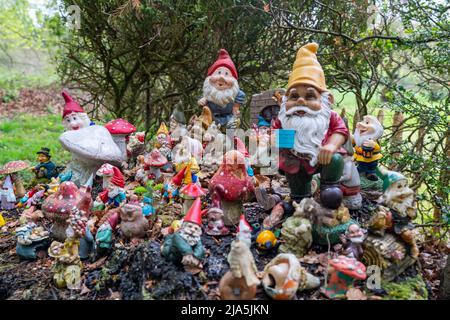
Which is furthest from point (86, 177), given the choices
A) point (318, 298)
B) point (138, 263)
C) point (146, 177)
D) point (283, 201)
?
point (318, 298)

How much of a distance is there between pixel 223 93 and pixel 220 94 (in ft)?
0.12

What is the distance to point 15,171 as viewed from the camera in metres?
3.92

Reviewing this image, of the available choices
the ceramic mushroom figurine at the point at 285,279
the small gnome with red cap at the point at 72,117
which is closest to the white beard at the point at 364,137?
the ceramic mushroom figurine at the point at 285,279

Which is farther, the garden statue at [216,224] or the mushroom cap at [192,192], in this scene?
the mushroom cap at [192,192]

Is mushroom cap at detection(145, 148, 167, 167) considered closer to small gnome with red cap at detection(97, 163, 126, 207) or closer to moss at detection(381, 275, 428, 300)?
small gnome with red cap at detection(97, 163, 126, 207)

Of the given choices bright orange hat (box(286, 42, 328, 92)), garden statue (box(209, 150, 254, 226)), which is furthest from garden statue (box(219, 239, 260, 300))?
bright orange hat (box(286, 42, 328, 92))

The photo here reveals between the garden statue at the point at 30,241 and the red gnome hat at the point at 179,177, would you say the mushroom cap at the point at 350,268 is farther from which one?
the garden statue at the point at 30,241

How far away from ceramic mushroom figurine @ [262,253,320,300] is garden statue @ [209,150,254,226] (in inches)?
31.1

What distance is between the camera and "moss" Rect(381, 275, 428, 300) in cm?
232

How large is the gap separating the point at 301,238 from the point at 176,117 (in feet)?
7.70

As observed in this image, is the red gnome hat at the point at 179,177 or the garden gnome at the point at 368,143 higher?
the garden gnome at the point at 368,143

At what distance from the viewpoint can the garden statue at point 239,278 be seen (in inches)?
82.0

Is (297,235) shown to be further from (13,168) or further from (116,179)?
(13,168)

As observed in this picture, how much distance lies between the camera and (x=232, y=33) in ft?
17.4
